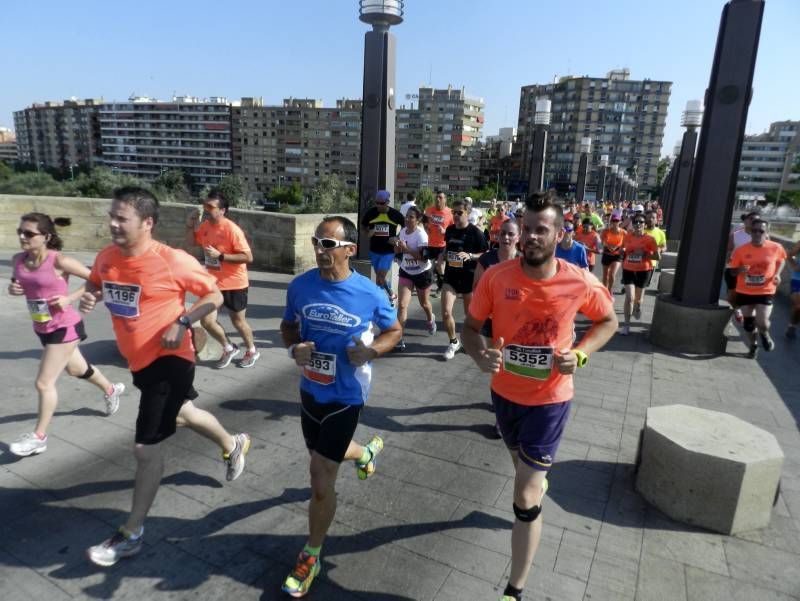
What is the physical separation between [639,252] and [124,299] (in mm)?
7984

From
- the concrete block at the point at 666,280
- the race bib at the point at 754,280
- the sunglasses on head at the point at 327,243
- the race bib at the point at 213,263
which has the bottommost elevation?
the concrete block at the point at 666,280

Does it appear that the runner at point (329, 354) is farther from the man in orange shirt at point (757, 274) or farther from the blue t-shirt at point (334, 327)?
the man in orange shirt at point (757, 274)

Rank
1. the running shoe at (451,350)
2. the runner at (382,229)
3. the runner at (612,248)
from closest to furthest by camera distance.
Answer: the running shoe at (451,350)
the runner at (382,229)
the runner at (612,248)

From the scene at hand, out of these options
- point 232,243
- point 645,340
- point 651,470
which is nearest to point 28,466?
point 232,243

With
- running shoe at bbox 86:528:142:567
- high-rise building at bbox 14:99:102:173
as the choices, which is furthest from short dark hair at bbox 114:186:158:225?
high-rise building at bbox 14:99:102:173

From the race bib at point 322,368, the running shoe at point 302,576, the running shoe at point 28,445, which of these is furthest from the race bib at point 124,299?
the running shoe at point 28,445

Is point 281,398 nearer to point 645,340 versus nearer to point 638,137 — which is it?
point 645,340

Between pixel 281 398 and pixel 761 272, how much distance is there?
698cm

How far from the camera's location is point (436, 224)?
10.1m

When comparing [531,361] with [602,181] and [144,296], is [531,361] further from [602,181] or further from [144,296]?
[602,181]

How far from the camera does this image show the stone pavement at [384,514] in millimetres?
2965

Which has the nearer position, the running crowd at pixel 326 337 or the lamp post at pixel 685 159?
the running crowd at pixel 326 337

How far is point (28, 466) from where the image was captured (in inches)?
159

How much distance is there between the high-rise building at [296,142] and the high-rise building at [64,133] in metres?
52.7
